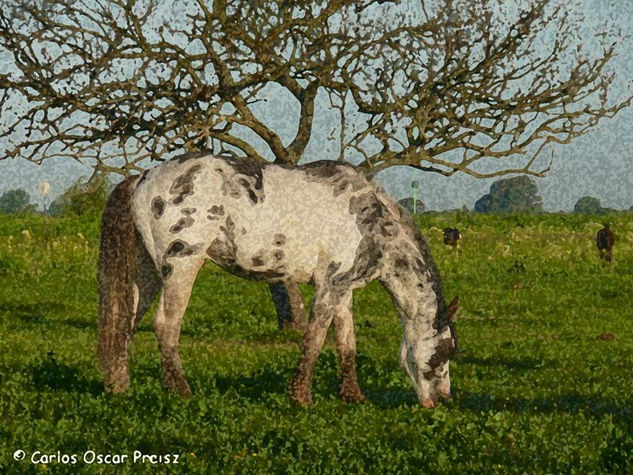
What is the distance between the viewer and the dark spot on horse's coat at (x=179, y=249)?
481 inches

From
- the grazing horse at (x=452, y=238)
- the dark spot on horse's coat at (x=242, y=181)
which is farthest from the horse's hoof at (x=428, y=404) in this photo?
the grazing horse at (x=452, y=238)

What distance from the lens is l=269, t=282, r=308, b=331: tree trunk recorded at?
21.1 meters

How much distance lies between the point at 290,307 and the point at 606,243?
62.6 ft

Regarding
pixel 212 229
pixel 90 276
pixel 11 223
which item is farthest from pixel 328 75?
pixel 11 223

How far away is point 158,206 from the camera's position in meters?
12.3

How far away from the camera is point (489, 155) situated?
22.4 meters

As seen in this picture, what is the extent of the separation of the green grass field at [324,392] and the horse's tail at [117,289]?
376mm

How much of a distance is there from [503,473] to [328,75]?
13.7 metres

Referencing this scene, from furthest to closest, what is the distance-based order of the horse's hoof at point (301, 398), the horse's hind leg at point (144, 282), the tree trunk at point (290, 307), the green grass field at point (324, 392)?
the tree trunk at point (290, 307) → the horse's hind leg at point (144, 282) → the horse's hoof at point (301, 398) → the green grass field at point (324, 392)

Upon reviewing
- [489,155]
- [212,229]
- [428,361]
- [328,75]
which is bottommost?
[428,361]

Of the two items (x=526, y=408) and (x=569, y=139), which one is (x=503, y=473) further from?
(x=569, y=139)

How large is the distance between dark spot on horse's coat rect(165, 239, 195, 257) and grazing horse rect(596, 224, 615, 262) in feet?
87.2

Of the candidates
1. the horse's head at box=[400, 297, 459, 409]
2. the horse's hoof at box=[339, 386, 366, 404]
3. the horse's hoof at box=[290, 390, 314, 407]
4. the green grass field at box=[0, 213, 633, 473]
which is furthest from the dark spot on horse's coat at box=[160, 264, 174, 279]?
the horse's head at box=[400, 297, 459, 409]

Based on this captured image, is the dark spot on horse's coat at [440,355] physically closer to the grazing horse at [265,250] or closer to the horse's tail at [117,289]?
the grazing horse at [265,250]
